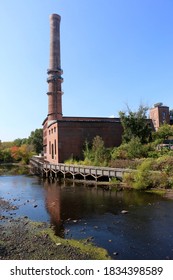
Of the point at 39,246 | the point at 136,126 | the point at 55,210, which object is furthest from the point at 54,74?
the point at 39,246

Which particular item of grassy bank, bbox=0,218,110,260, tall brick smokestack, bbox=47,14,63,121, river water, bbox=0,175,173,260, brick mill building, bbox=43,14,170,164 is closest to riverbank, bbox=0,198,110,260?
grassy bank, bbox=0,218,110,260

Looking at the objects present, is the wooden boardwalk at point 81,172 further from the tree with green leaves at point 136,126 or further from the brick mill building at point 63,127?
the tree with green leaves at point 136,126

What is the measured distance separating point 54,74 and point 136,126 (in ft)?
59.2

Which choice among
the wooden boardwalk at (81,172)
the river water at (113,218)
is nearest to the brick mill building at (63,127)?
the wooden boardwalk at (81,172)

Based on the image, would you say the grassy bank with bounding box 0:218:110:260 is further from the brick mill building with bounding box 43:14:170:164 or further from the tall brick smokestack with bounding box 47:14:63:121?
the tall brick smokestack with bounding box 47:14:63:121

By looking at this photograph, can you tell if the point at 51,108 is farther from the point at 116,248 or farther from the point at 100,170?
A: the point at 116,248

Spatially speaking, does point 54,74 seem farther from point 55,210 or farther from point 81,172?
point 55,210

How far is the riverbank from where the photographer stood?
22.0 feet

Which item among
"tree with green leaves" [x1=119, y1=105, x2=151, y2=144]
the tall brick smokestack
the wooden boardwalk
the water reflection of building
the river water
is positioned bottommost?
the water reflection of building

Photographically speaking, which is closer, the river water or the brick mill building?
the river water

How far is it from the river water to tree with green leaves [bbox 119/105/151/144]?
14931 mm

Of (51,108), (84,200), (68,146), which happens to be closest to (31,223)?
(84,200)
